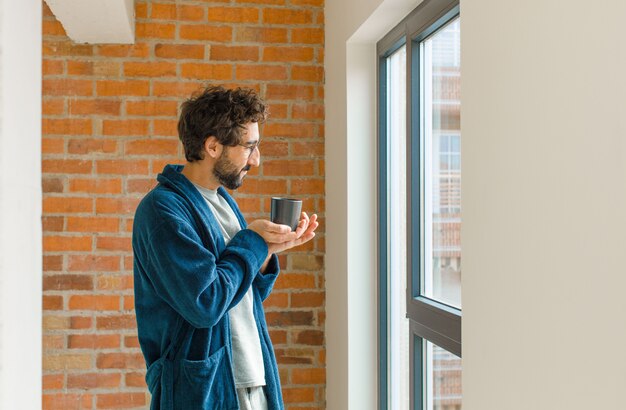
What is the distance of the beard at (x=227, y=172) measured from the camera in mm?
1796

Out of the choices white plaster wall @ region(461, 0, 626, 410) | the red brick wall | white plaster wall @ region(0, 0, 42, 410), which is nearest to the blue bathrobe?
white plaster wall @ region(0, 0, 42, 410)

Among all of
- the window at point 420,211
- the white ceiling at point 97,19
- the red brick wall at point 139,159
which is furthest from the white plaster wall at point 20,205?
the red brick wall at point 139,159

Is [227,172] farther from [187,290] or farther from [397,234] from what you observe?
[397,234]

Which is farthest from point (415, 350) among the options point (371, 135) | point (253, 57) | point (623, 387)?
point (253, 57)

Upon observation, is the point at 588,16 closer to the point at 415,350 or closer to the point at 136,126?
the point at 415,350

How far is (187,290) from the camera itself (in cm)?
157

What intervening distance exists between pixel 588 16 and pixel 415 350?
4.54 ft

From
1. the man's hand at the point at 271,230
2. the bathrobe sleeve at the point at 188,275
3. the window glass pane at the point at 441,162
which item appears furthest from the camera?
the window glass pane at the point at 441,162

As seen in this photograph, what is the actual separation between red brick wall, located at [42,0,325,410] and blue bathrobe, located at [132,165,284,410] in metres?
1.12

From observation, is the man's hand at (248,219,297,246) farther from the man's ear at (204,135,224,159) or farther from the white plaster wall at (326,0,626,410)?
the white plaster wall at (326,0,626,410)

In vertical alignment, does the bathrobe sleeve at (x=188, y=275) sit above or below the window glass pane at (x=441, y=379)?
above

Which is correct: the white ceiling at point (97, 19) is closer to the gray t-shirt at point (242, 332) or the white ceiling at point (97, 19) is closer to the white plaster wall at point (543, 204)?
the gray t-shirt at point (242, 332)

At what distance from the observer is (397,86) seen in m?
2.39

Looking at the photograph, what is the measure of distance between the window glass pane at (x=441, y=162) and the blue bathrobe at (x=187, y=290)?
537 mm
